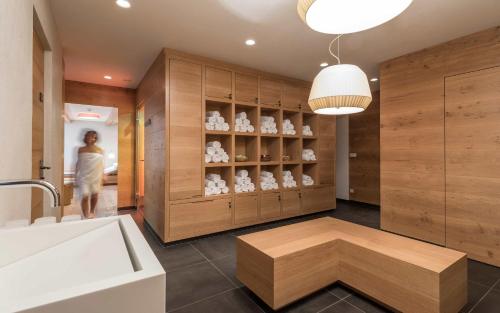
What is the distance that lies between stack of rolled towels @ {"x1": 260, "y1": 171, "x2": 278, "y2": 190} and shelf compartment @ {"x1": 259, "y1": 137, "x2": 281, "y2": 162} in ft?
0.89

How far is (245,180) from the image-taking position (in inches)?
153

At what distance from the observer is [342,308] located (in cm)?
185

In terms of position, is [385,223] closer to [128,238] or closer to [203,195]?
[203,195]

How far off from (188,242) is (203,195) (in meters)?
0.65

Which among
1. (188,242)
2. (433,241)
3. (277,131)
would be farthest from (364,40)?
(188,242)

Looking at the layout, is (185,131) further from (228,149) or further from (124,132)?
(124,132)

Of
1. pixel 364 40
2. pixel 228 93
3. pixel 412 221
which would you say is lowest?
pixel 412 221

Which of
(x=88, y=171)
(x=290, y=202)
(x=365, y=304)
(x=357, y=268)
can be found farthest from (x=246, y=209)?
(x=88, y=171)

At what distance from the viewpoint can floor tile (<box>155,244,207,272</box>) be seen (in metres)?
2.61

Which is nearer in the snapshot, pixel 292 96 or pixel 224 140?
pixel 224 140

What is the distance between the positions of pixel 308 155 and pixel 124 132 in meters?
3.87

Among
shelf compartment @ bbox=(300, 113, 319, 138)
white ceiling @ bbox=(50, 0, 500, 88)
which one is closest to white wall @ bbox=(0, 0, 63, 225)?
white ceiling @ bbox=(50, 0, 500, 88)

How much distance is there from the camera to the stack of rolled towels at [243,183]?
12.5ft

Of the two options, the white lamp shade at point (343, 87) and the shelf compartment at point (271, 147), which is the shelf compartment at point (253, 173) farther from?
the white lamp shade at point (343, 87)
